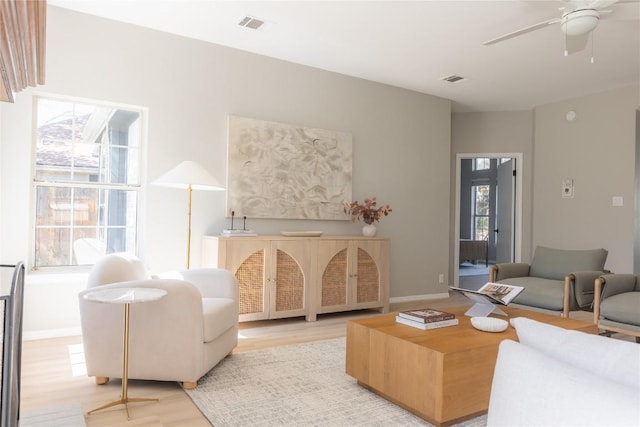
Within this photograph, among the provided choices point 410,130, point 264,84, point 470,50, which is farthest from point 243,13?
point 410,130

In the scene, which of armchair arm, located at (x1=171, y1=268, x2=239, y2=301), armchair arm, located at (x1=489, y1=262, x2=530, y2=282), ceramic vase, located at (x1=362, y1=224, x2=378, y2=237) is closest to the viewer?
armchair arm, located at (x1=171, y1=268, x2=239, y2=301)

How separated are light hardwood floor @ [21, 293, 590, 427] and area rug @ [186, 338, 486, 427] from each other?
12 centimetres

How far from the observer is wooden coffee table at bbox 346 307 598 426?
2031 mm

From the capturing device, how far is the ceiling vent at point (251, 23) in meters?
3.70

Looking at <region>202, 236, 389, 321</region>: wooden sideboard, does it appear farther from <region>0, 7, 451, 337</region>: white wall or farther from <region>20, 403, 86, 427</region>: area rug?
<region>20, 403, 86, 427</region>: area rug

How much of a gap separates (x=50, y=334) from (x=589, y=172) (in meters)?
6.27

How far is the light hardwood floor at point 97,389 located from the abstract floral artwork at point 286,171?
1.37m

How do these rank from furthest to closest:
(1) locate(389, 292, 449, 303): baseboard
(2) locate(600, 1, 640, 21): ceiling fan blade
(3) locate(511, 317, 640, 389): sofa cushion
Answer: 1. (1) locate(389, 292, 449, 303): baseboard
2. (2) locate(600, 1, 640, 21): ceiling fan blade
3. (3) locate(511, 317, 640, 389): sofa cushion

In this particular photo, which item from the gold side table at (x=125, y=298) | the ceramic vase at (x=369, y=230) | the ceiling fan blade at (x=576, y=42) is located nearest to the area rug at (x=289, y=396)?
the gold side table at (x=125, y=298)

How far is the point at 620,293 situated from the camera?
3457mm

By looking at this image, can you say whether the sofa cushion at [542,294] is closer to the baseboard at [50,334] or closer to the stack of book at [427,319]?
the stack of book at [427,319]

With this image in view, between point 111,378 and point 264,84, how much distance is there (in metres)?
3.10

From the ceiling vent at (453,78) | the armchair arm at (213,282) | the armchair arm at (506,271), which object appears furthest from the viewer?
the ceiling vent at (453,78)

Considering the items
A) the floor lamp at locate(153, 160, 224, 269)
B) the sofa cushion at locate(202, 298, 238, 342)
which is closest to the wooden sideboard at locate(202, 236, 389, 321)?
the floor lamp at locate(153, 160, 224, 269)
